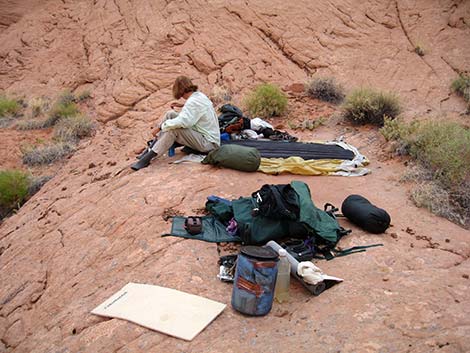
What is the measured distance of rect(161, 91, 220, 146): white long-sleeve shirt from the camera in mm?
5477

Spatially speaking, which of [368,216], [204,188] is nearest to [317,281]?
[368,216]

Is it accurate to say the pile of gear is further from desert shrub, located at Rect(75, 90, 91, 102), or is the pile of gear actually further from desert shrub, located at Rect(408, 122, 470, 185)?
desert shrub, located at Rect(75, 90, 91, 102)

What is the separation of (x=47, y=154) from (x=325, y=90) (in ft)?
18.7

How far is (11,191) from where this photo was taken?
23.8 feet

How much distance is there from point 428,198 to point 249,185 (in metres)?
1.99

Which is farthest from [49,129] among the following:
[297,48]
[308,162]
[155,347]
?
[155,347]

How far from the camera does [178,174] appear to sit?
5.36 meters

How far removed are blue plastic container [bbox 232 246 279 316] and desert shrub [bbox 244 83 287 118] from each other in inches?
232

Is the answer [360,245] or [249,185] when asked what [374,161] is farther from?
[360,245]

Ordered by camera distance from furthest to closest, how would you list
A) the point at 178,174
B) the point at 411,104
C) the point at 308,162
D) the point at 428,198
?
1. the point at 411,104
2. the point at 308,162
3. the point at 178,174
4. the point at 428,198

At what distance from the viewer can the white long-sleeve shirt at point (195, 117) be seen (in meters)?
5.48

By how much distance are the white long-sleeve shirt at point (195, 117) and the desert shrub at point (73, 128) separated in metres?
4.51

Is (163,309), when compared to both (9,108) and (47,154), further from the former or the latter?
(9,108)

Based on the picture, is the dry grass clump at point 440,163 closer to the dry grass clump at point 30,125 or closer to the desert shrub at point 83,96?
the desert shrub at point 83,96
